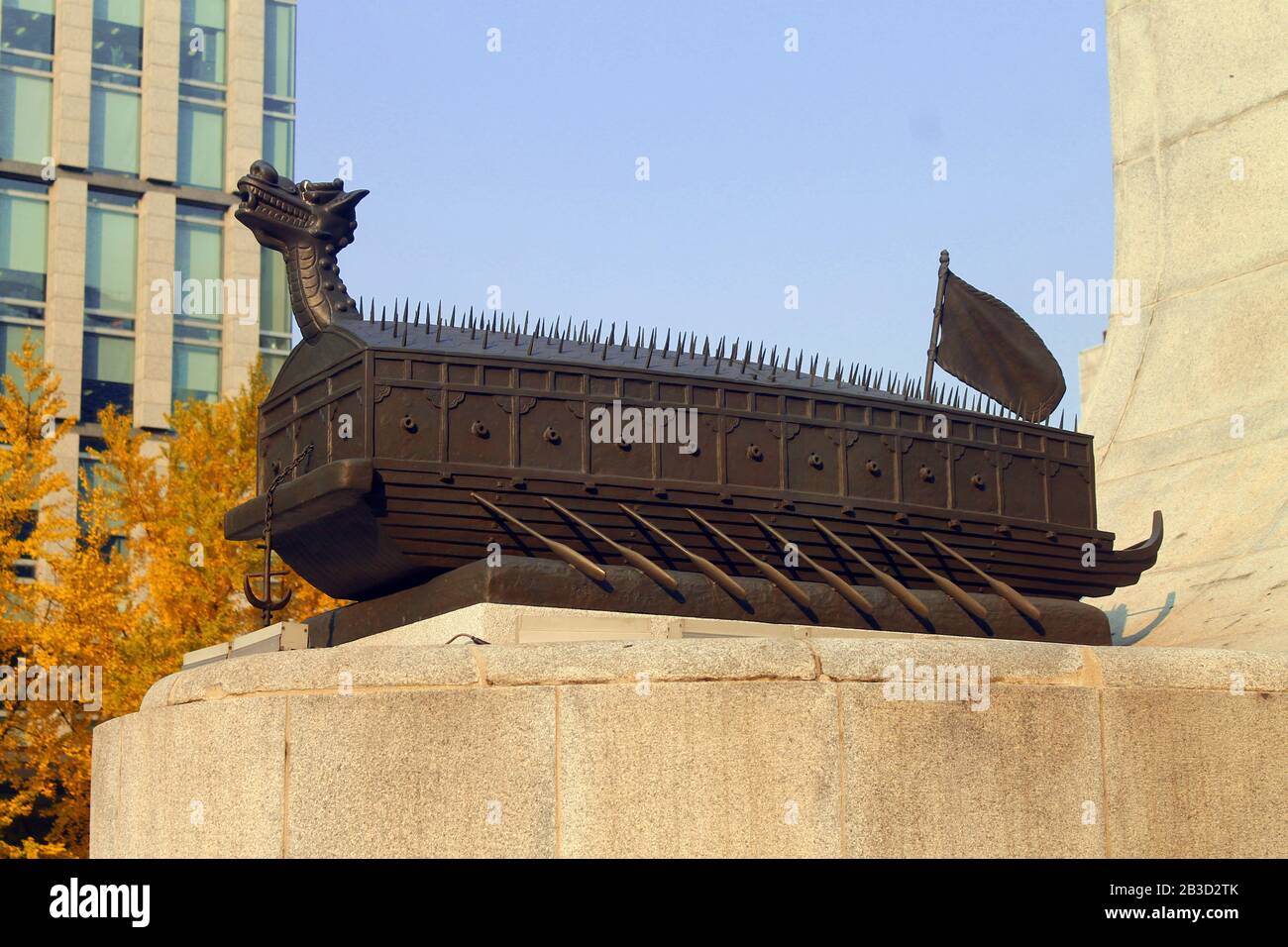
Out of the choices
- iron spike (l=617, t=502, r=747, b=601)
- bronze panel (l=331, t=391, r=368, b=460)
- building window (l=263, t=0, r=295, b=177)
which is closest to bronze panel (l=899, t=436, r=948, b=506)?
iron spike (l=617, t=502, r=747, b=601)

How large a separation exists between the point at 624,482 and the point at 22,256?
3989cm

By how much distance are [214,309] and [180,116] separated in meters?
6.12

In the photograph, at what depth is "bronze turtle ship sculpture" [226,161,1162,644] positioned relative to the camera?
12.6m

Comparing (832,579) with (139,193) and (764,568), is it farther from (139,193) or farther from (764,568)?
(139,193)

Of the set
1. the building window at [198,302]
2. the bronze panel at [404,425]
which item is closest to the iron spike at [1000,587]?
the bronze panel at [404,425]

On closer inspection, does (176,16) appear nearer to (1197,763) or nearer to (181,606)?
(181,606)

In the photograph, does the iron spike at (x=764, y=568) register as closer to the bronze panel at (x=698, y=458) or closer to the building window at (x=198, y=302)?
the bronze panel at (x=698, y=458)

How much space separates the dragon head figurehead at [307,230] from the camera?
14.2 meters

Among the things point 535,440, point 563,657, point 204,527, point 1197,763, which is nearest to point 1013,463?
point 535,440

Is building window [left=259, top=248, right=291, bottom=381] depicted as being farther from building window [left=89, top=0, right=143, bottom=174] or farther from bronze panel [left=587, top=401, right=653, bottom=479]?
bronze panel [left=587, top=401, right=653, bottom=479]

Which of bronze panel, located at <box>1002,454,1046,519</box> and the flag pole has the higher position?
the flag pole

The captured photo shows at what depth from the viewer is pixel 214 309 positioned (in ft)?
166

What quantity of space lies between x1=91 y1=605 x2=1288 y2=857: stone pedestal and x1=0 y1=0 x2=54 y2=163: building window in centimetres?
4314

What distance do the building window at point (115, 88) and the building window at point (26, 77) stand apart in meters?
1.30
